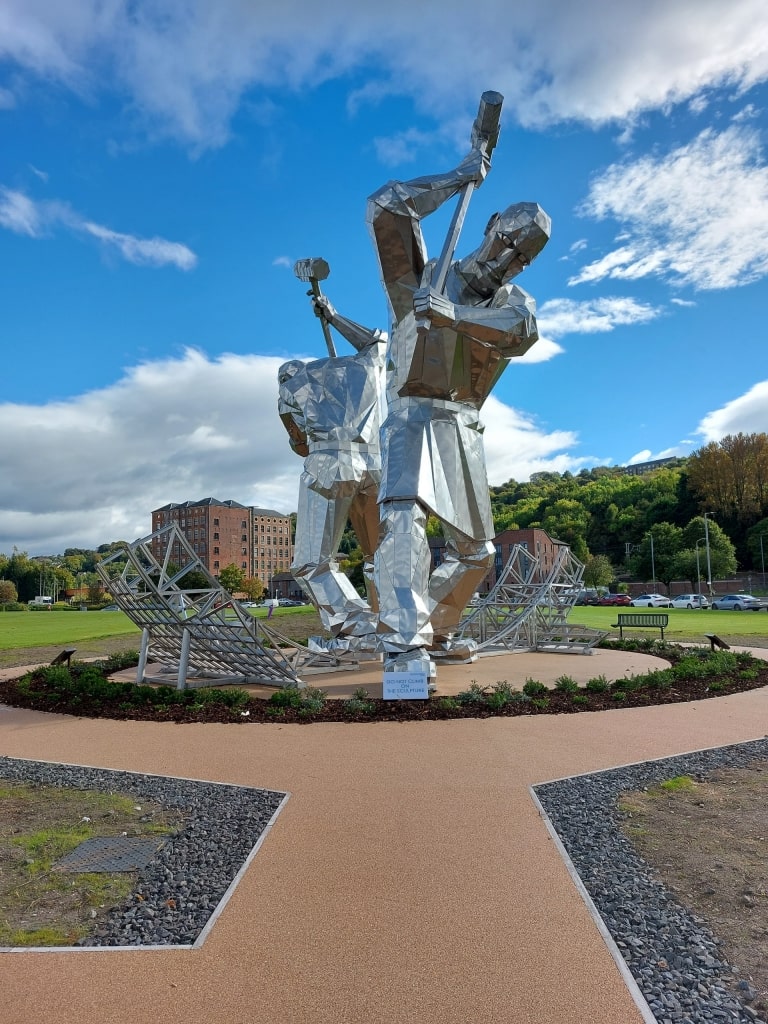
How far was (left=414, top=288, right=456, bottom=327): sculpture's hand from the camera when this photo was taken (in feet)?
34.7

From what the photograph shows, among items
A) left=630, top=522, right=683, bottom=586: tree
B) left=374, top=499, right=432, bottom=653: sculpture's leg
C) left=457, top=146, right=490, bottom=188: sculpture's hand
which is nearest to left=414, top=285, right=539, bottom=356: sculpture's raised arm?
left=457, top=146, right=490, bottom=188: sculpture's hand

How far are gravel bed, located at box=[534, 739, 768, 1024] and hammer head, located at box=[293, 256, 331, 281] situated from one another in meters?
13.8

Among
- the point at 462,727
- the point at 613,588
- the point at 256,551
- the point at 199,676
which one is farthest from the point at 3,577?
the point at 462,727

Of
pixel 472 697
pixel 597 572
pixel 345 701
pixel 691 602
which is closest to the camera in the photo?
pixel 472 697

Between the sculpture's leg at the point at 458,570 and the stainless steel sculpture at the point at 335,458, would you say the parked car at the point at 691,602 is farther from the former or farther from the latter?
the sculpture's leg at the point at 458,570

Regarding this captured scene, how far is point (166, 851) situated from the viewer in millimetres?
4941

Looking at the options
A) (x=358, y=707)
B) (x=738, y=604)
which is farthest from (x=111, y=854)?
(x=738, y=604)

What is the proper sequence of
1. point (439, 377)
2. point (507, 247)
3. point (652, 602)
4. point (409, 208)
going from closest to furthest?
point (409, 208) → point (507, 247) → point (439, 377) → point (652, 602)

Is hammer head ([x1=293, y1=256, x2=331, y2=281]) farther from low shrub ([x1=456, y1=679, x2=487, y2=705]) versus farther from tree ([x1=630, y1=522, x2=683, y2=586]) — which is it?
tree ([x1=630, y1=522, x2=683, y2=586])

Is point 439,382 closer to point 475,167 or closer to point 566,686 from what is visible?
point 475,167

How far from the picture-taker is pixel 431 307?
10586 mm

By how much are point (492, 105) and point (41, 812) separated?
12.0m

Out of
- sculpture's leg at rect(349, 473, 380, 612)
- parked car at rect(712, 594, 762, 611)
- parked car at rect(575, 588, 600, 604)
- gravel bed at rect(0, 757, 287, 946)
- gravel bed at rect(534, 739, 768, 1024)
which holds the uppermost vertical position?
sculpture's leg at rect(349, 473, 380, 612)

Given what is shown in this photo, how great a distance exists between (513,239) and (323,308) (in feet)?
20.5
